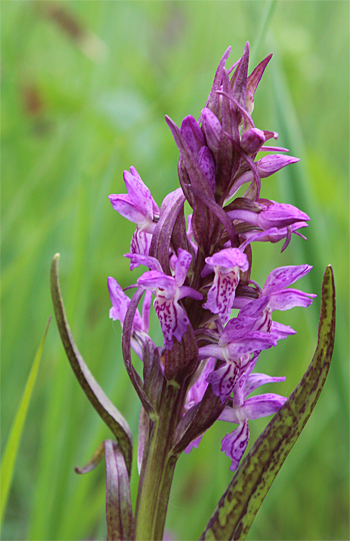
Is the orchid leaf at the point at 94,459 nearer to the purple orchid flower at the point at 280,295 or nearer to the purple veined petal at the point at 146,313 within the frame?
the purple veined petal at the point at 146,313

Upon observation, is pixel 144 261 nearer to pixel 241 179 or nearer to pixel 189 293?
pixel 189 293

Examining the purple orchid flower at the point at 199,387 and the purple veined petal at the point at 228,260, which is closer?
the purple veined petal at the point at 228,260

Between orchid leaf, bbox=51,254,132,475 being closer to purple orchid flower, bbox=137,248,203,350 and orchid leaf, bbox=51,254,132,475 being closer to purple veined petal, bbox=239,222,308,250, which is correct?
purple orchid flower, bbox=137,248,203,350

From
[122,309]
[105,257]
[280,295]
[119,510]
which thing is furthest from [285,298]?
[105,257]

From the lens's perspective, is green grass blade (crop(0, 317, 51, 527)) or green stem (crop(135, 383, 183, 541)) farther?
green grass blade (crop(0, 317, 51, 527))

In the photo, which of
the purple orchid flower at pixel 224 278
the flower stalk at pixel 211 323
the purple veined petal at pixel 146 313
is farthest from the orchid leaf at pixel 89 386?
the purple orchid flower at pixel 224 278

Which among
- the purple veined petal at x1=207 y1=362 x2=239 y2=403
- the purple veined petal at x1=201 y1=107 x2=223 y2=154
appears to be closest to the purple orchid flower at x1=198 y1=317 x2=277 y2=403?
the purple veined petal at x1=207 y1=362 x2=239 y2=403

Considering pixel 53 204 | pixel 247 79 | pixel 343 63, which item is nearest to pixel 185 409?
pixel 247 79
